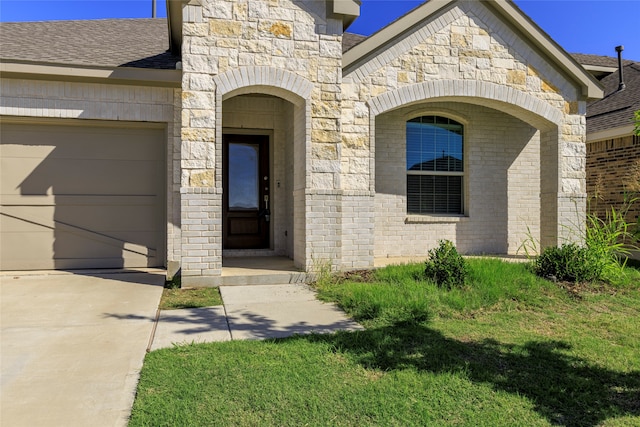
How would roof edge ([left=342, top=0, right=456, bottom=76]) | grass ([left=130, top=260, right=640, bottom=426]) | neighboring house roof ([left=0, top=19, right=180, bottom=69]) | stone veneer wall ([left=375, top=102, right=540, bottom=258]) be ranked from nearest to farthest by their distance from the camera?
grass ([left=130, top=260, right=640, bottom=426]) < roof edge ([left=342, top=0, right=456, bottom=76]) < neighboring house roof ([left=0, top=19, right=180, bottom=69]) < stone veneer wall ([left=375, top=102, right=540, bottom=258])

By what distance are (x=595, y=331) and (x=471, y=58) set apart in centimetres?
563

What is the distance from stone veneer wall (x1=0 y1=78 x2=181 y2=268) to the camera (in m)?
7.75

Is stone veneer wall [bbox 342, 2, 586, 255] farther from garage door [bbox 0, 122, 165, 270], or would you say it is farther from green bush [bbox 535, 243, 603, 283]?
garage door [bbox 0, 122, 165, 270]

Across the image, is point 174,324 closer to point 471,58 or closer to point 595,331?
point 595,331

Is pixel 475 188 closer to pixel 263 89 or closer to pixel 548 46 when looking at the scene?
pixel 548 46

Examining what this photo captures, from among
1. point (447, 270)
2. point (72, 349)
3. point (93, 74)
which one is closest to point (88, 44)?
point (93, 74)

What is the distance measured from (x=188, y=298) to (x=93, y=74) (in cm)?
454

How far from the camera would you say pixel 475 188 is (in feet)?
32.9

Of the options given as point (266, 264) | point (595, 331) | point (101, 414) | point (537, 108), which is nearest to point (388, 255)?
point (266, 264)

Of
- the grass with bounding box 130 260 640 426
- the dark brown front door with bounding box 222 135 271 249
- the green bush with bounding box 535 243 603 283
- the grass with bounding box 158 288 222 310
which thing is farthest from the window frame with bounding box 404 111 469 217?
the grass with bounding box 158 288 222 310

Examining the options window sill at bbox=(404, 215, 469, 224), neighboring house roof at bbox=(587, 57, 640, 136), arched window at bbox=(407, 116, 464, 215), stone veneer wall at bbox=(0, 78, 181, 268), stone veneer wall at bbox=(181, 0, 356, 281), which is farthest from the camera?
neighboring house roof at bbox=(587, 57, 640, 136)

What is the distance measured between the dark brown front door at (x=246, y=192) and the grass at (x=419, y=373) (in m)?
4.64

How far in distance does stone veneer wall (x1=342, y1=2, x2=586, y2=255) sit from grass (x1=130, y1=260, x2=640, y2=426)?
12.0ft

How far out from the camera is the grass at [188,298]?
5.59 meters
